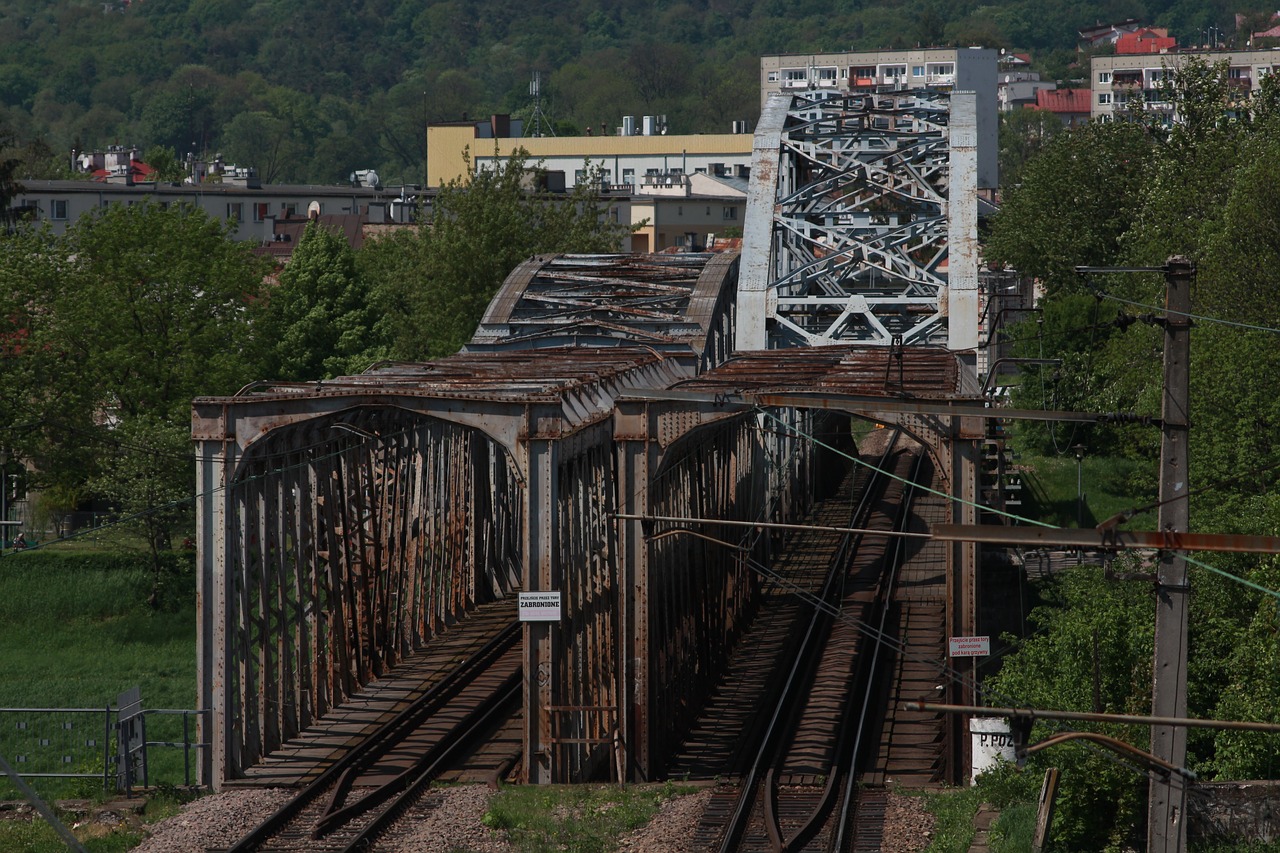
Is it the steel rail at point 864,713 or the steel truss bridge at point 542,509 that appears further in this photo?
the steel truss bridge at point 542,509

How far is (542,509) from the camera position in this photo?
60.2 ft

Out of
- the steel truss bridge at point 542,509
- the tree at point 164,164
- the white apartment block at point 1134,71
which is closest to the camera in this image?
the steel truss bridge at point 542,509

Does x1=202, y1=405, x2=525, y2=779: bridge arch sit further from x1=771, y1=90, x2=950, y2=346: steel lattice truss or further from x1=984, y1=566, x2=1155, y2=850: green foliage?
x1=771, y1=90, x2=950, y2=346: steel lattice truss

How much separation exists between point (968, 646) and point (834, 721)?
364 centimetres

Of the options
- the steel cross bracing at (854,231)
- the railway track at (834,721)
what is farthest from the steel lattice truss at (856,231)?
the railway track at (834,721)

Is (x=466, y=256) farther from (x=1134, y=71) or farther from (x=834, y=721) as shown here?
(x=1134, y=71)

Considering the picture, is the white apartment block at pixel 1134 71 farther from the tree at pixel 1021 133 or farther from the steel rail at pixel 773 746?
the steel rail at pixel 773 746

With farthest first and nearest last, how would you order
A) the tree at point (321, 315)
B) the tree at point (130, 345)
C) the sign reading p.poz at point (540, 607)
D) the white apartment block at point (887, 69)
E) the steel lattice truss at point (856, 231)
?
the white apartment block at point (887, 69) → the tree at point (321, 315) → the tree at point (130, 345) → the steel lattice truss at point (856, 231) → the sign reading p.poz at point (540, 607)

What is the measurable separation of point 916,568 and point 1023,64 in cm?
16925

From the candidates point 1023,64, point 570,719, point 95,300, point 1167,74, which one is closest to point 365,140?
point 1023,64

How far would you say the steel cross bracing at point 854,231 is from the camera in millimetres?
35125

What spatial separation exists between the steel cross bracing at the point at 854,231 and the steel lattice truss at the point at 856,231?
41 mm

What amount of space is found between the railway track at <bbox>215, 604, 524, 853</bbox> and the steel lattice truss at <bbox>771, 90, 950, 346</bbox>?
12707 mm

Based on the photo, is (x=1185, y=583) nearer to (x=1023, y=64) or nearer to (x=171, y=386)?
(x=171, y=386)
